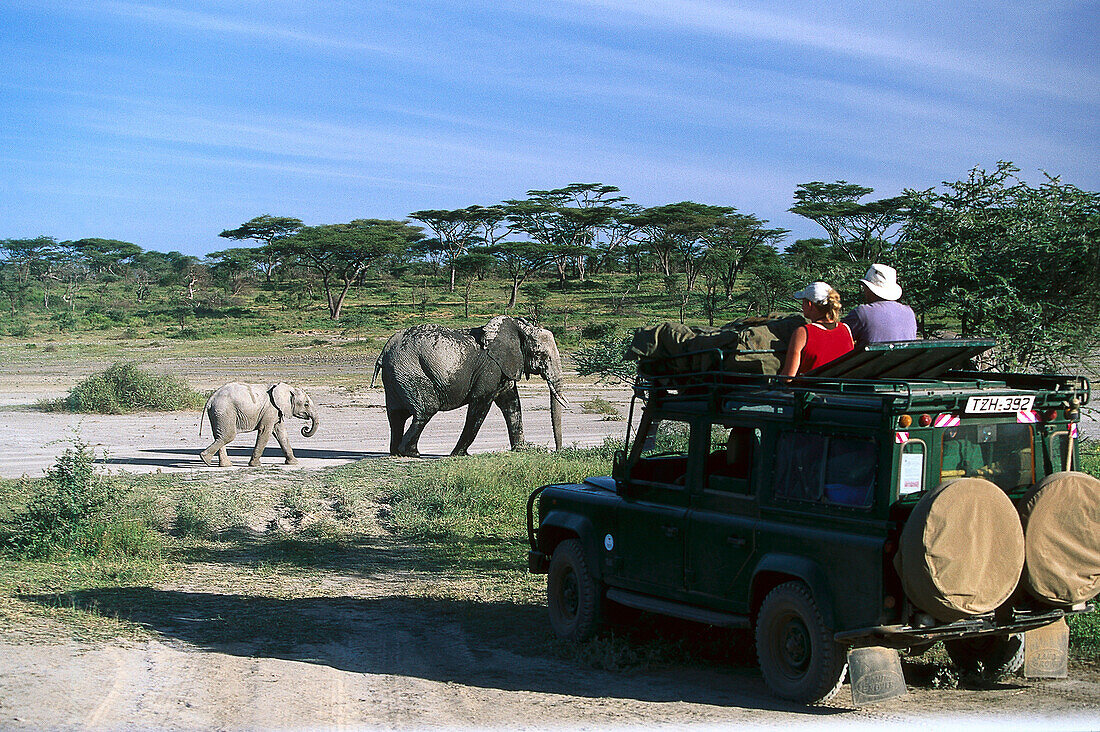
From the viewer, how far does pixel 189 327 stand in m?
56.9

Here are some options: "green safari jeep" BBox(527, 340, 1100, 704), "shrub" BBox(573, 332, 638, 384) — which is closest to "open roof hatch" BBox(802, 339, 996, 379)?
"green safari jeep" BBox(527, 340, 1100, 704)

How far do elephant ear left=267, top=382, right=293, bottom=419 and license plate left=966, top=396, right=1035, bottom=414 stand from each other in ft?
44.4

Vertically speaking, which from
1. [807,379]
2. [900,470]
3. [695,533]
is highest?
[807,379]

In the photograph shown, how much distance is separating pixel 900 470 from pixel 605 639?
3034 millimetres

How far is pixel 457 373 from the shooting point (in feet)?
63.5

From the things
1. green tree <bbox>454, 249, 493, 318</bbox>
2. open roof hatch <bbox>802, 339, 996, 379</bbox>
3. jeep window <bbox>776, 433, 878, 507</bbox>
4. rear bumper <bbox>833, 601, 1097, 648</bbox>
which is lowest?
rear bumper <bbox>833, 601, 1097, 648</bbox>

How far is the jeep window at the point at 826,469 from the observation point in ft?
20.5

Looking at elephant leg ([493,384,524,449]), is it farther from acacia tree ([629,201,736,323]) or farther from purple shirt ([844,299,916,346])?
acacia tree ([629,201,736,323])

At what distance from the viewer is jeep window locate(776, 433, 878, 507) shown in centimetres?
624

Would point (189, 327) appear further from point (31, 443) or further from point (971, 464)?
point (971, 464)

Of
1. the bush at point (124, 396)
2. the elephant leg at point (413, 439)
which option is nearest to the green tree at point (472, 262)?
the bush at point (124, 396)

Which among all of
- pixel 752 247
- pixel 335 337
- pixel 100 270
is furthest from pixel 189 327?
pixel 100 270

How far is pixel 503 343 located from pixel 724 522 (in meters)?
12.8

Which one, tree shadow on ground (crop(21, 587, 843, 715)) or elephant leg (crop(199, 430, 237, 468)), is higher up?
elephant leg (crop(199, 430, 237, 468))
